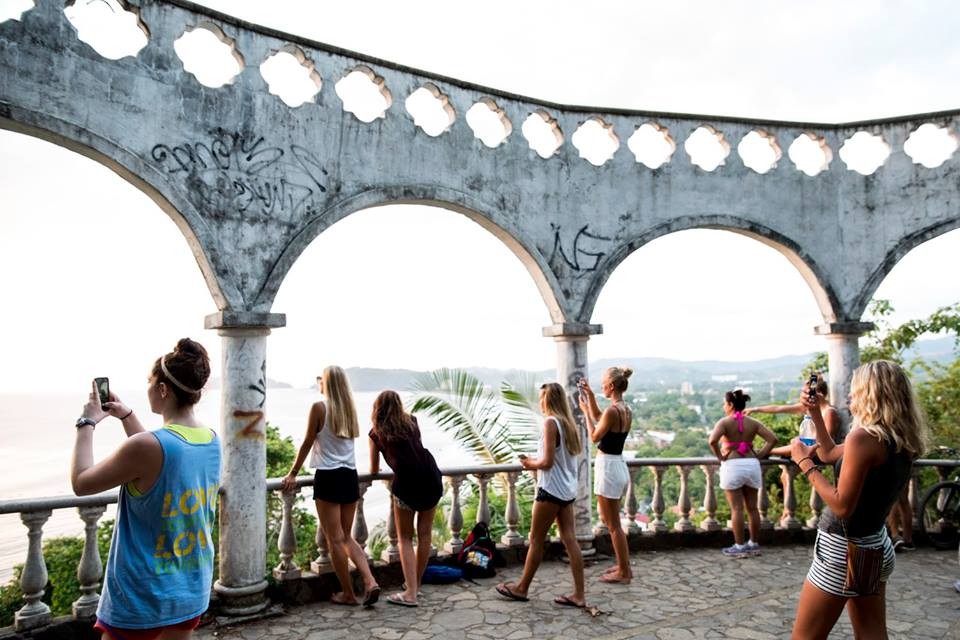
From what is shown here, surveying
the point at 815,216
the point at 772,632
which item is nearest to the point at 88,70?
the point at 772,632

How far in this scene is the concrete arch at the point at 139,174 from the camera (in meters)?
4.46

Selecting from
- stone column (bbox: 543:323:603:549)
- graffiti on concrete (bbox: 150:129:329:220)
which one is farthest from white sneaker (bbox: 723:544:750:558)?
graffiti on concrete (bbox: 150:129:329:220)

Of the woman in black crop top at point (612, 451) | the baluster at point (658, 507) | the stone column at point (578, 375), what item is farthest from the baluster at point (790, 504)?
the woman in black crop top at point (612, 451)

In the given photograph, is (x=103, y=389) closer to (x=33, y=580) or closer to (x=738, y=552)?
(x=33, y=580)

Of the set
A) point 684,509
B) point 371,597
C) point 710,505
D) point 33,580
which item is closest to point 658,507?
A: point 684,509

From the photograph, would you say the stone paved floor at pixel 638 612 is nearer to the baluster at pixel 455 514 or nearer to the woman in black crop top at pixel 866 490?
the baluster at pixel 455 514

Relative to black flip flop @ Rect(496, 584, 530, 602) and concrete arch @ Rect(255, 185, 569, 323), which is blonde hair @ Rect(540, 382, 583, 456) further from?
concrete arch @ Rect(255, 185, 569, 323)

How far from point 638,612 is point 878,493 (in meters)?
2.77

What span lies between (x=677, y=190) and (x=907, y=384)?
469 cm

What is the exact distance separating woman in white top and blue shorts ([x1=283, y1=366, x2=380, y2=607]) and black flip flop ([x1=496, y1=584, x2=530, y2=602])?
3.19ft

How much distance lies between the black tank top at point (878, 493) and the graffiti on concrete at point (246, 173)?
4309mm

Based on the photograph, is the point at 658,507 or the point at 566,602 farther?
the point at 658,507

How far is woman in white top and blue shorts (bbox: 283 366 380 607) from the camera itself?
5.09 metres

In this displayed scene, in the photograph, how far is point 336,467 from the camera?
5117mm
